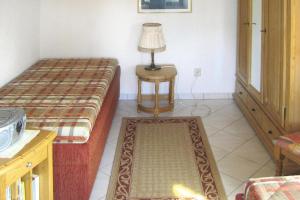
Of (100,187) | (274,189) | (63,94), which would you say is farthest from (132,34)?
(274,189)

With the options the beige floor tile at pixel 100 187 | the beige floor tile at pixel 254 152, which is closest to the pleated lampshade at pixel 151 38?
the beige floor tile at pixel 254 152

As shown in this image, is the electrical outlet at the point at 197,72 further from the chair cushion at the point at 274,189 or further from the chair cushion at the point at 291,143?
the chair cushion at the point at 274,189

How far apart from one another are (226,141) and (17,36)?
2166 mm

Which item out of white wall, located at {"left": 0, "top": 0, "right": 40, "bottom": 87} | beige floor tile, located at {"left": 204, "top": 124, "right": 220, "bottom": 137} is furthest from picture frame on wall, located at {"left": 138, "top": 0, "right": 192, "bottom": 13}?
beige floor tile, located at {"left": 204, "top": 124, "right": 220, "bottom": 137}

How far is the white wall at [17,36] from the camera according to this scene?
12.1 feet

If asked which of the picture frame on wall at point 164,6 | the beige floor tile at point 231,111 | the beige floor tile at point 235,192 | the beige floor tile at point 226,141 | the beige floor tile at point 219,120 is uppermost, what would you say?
the picture frame on wall at point 164,6

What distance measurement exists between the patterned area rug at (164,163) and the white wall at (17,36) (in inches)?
46.1

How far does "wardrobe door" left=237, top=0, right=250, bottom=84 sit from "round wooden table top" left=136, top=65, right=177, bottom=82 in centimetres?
71

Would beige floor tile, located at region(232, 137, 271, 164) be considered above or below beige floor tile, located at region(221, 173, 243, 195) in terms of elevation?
above

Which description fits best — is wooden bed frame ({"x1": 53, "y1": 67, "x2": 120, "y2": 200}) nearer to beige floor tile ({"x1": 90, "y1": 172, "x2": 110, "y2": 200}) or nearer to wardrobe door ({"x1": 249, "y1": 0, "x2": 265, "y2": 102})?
beige floor tile ({"x1": 90, "y1": 172, "x2": 110, "y2": 200})

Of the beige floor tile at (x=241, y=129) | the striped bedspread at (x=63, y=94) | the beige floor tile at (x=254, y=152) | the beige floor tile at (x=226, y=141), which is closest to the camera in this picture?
the striped bedspread at (x=63, y=94)

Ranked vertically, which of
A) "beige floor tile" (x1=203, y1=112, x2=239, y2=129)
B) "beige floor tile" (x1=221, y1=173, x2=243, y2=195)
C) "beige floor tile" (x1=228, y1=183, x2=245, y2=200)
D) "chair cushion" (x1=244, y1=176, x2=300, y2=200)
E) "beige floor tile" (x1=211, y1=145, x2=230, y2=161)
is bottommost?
"beige floor tile" (x1=228, y1=183, x2=245, y2=200)

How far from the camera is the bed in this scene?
2629 mm

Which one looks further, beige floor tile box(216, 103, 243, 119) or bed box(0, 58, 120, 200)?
beige floor tile box(216, 103, 243, 119)
